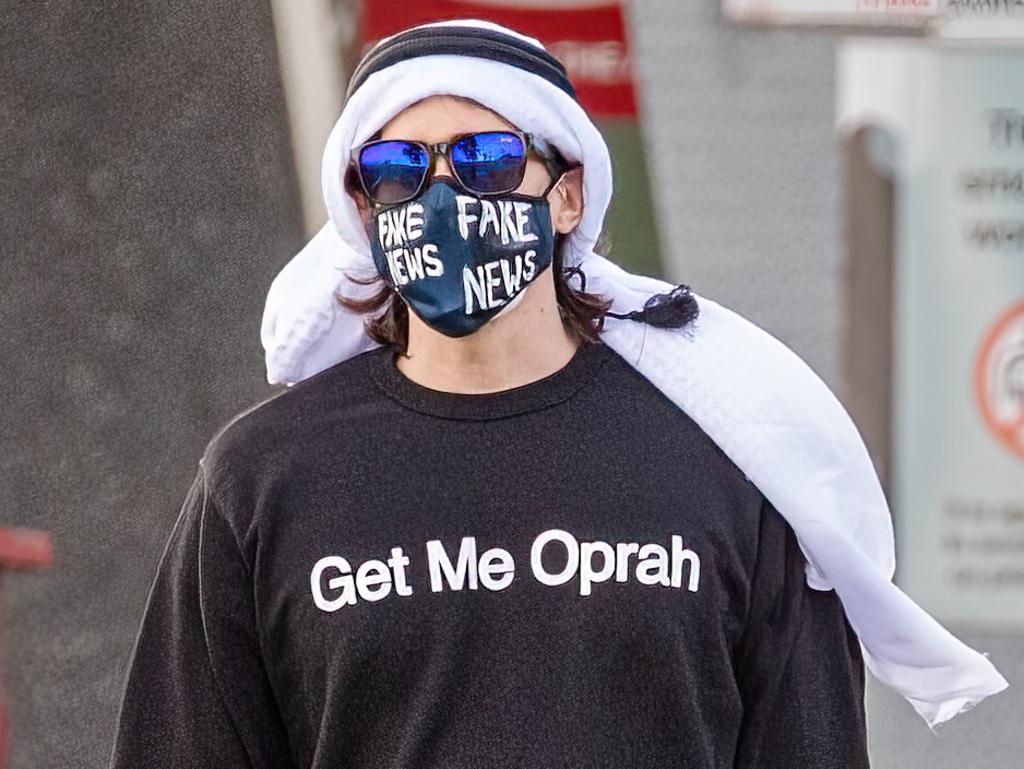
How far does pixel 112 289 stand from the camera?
4.49 meters

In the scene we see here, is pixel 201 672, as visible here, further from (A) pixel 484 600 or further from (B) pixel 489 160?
(B) pixel 489 160

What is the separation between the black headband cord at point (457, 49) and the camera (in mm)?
2270

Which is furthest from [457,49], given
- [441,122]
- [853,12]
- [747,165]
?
[747,165]

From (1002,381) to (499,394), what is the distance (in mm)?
2546

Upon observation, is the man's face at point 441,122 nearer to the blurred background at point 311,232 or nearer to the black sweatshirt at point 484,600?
the black sweatshirt at point 484,600

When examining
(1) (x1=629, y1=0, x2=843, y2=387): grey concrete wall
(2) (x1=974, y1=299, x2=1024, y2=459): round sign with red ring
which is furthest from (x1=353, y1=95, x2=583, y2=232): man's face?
(2) (x1=974, y1=299, x2=1024, y2=459): round sign with red ring

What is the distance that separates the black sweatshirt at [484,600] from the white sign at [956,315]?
2269 millimetres

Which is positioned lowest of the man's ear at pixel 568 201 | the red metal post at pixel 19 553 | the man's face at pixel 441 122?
the red metal post at pixel 19 553

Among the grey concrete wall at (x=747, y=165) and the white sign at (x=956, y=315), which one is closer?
the white sign at (x=956, y=315)

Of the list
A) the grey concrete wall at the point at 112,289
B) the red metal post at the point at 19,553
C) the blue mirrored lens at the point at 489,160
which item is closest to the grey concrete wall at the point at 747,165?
the grey concrete wall at the point at 112,289

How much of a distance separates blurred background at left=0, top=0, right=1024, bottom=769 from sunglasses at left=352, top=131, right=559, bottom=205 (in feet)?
7.20

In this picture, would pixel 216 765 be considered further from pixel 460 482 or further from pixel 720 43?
pixel 720 43

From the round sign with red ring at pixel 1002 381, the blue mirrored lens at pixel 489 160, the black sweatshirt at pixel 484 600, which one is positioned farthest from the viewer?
the round sign with red ring at pixel 1002 381

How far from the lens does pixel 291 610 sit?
2209 mm
